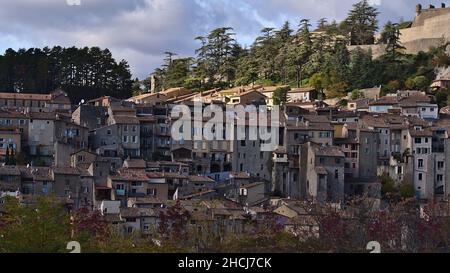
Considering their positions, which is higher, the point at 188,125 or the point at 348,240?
the point at 188,125

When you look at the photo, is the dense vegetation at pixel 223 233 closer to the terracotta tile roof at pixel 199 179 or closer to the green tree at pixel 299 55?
the terracotta tile roof at pixel 199 179

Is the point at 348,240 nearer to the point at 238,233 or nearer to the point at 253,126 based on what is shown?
the point at 238,233

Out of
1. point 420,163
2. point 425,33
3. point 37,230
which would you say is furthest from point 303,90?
point 37,230

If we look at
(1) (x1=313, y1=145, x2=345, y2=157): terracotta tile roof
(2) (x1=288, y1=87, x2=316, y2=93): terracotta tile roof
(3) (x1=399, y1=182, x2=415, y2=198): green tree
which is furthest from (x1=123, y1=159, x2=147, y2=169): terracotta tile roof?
(2) (x1=288, y1=87, x2=316, y2=93): terracotta tile roof

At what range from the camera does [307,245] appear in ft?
92.9

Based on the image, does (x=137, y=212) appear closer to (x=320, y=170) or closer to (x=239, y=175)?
(x=239, y=175)

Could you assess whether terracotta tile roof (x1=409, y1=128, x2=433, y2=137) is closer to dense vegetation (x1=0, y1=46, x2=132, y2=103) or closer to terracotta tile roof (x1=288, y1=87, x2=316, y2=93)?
terracotta tile roof (x1=288, y1=87, x2=316, y2=93)

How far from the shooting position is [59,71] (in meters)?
57.8

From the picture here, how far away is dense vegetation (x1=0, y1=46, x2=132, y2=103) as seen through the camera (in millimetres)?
57281

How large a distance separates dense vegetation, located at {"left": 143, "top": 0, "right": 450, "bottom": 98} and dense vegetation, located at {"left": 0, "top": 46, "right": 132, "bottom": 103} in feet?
22.8

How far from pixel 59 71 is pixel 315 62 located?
15502mm

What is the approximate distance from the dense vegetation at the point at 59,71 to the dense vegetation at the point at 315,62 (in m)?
6.94
